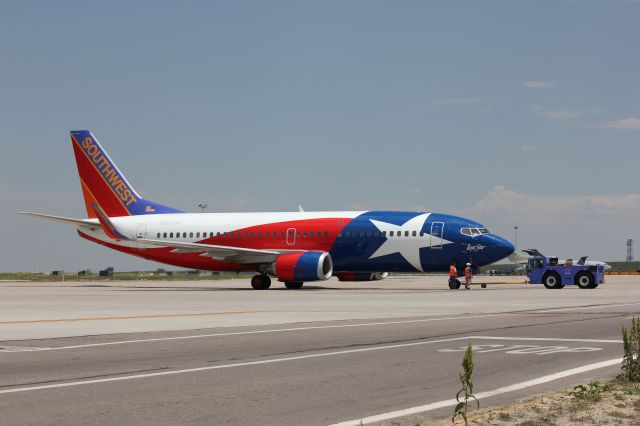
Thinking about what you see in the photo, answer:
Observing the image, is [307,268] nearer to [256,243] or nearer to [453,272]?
[256,243]

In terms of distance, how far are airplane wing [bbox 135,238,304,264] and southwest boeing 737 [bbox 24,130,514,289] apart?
0.06 m

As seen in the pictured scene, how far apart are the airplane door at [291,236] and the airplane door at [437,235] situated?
8.25 meters

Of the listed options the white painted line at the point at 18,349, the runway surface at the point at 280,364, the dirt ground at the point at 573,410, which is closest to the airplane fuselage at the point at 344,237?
the runway surface at the point at 280,364

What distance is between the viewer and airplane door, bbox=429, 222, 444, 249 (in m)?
47.9

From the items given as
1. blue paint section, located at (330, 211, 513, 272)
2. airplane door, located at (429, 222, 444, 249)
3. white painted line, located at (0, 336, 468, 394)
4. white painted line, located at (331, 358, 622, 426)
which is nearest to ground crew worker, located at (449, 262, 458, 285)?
blue paint section, located at (330, 211, 513, 272)

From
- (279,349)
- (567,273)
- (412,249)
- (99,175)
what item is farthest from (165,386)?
(99,175)

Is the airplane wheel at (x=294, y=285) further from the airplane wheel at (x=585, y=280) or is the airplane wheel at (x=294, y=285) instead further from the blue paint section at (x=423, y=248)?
the airplane wheel at (x=585, y=280)

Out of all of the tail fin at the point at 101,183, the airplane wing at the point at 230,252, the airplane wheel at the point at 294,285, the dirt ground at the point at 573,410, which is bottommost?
the dirt ground at the point at 573,410

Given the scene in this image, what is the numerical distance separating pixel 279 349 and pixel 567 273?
128 feet

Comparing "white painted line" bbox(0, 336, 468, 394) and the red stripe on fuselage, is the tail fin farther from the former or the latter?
"white painted line" bbox(0, 336, 468, 394)

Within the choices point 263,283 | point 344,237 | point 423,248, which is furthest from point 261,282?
point 423,248

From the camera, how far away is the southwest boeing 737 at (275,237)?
48000 millimetres

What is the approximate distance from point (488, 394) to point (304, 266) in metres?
37.0

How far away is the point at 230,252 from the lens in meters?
50.5
